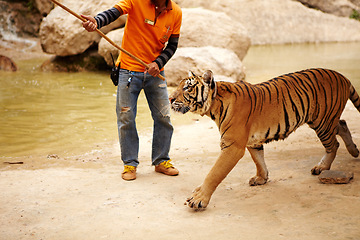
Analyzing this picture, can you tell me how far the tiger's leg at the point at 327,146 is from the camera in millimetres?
3881

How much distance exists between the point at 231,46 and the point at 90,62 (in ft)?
13.3

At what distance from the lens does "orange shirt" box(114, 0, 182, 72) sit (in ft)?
13.0

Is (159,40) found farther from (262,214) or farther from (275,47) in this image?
(275,47)

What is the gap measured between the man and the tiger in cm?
65

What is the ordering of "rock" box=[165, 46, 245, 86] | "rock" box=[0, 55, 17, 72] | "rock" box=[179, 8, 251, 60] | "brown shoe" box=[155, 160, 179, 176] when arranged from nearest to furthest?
"brown shoe" box=[155, 160, 179, 176]
"rock" box=[165, 46, 245, 86]
"rock" box=[179, 8, 251, 60]
"rock" box=[0, 55, 17, 72]

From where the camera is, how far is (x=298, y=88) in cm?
375

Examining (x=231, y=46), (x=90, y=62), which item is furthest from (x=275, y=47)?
(x=90, y=62)

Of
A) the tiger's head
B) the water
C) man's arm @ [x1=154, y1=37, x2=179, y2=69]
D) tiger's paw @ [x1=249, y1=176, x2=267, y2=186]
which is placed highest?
man's arm @ [x1=154, y1=37, x2=179, y2=69]

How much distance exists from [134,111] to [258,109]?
1319 mm

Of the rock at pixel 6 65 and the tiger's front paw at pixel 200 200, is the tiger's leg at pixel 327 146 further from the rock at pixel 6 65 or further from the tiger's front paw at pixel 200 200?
the rock at pixel 6 65

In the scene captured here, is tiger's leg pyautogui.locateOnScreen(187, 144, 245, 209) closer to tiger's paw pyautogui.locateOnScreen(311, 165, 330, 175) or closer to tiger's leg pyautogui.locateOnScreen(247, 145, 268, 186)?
tiger's leg pyautogui.locateOnScreen(247, 145, 268, 186)

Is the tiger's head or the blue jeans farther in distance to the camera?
the blue jeans

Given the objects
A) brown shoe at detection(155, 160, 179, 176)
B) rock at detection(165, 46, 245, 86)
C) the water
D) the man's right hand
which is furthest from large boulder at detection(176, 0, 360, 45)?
the man's right hand

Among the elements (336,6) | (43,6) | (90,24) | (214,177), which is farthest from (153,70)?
(336,6)
